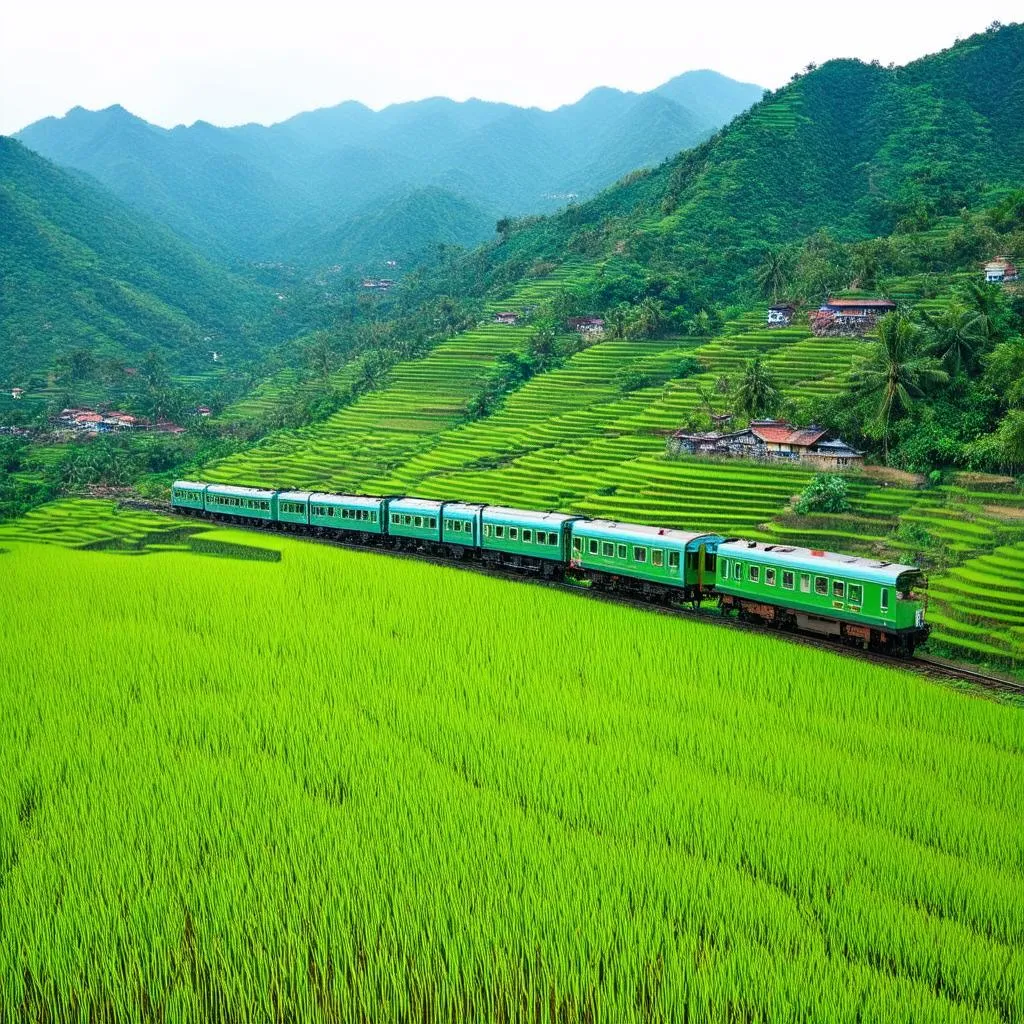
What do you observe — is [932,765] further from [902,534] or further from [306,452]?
[306,452]

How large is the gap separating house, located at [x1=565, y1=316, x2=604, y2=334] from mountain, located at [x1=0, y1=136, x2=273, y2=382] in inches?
1770

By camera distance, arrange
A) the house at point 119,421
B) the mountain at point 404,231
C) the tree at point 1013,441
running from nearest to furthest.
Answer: the tree at point 1013,441
the house at point 119,421
the mountain at point 404,231

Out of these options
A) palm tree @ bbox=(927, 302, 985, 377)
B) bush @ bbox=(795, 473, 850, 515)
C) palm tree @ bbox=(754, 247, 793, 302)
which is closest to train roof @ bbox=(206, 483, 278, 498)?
bush @ bbox=(795, 473, 850, 515)

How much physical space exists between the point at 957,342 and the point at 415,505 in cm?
1907

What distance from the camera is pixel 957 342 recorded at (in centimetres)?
3133

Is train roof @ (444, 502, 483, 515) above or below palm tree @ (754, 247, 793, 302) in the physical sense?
below

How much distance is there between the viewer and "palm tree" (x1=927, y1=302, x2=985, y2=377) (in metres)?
31.3

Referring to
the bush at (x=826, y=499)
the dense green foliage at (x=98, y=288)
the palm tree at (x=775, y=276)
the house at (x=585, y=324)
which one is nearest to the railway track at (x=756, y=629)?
the bush at (x=826, y=499)

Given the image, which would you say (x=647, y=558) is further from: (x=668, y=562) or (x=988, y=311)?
(x=988, y=311)

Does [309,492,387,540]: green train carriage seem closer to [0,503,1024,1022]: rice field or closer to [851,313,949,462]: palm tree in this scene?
[0,503,1024,1022]: rice field

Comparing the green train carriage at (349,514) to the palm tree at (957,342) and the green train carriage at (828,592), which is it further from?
the palm tree at (957,342)

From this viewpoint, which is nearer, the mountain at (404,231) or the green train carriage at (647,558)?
the green train carriage at (647,558)

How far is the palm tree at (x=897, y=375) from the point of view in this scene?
2994 centimetres

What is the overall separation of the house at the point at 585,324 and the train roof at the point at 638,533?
3615 centimetres
